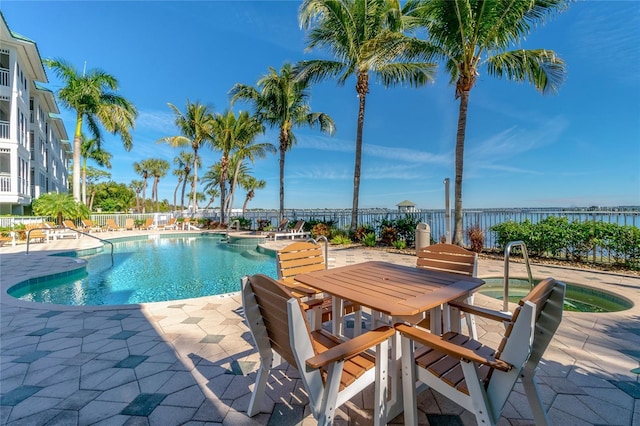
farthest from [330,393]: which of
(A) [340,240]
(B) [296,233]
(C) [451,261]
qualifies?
(B) [296,233]

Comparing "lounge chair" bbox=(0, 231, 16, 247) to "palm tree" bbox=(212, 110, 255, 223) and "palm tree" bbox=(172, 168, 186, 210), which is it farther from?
"palm tree" bbox=(172, 168, 186, 210)

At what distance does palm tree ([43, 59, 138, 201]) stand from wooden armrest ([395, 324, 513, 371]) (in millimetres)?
19521

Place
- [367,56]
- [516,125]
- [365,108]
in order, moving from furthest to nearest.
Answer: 1. [516,125]
2. [365,108]
3. [367,56]

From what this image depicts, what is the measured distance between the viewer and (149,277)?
6977 mm

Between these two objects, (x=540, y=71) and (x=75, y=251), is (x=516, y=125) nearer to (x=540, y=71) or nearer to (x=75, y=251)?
(x=540, y=71)

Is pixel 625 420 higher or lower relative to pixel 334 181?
lower

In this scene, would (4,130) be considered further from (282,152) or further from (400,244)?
(400,244)

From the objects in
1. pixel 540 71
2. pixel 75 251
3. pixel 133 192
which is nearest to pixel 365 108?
pixel 540 71

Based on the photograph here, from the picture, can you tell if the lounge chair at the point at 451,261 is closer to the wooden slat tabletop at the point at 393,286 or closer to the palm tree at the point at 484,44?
the wooden slat tabletop at the point at 393,286

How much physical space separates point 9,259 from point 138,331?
8.06 meters

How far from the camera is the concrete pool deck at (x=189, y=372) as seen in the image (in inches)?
71.2

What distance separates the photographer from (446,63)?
27.8ft

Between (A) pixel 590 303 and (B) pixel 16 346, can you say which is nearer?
(B) pixel 16 346

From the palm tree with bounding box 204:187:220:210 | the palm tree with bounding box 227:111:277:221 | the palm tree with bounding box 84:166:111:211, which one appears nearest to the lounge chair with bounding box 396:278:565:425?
the palm tree with bounding box 227:111:277:221
